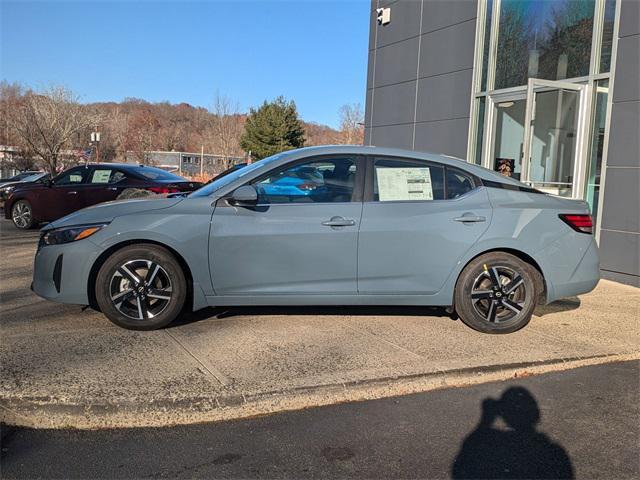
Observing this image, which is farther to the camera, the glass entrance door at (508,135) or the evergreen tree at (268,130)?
the evergreen tree at (268,130)

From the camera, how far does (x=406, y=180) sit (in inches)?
197

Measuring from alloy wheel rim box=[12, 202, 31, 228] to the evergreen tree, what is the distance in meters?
42.3

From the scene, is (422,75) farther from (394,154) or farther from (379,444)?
(379,444)

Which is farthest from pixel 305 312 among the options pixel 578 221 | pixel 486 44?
pixel 486 44

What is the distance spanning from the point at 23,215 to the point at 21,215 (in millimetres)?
52

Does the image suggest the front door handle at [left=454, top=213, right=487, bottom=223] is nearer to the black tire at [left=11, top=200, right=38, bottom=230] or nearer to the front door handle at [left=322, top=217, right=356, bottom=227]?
the front door handle at [left=322, top=217, right=356, bottom=227]

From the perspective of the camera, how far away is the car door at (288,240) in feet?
15.4

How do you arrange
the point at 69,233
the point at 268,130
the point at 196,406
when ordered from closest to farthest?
the point at 196,406 < the point at 69,233 < the point at 268,130

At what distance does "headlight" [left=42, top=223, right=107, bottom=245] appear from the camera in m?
4.65

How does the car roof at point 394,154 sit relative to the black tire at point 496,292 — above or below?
above

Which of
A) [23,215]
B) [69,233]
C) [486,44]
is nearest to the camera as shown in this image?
[69,233]

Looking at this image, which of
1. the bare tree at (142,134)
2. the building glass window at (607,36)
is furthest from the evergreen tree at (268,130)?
the building glass window at (607,36)

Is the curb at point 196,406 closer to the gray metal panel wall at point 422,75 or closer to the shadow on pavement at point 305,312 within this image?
the shadow on pavement at point 305,312

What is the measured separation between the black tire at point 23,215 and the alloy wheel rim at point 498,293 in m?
10.1
